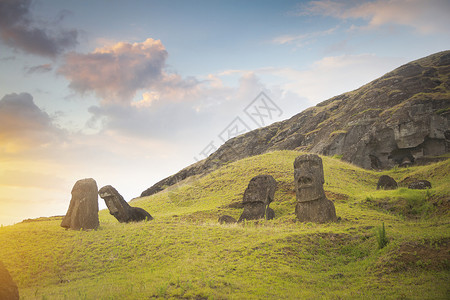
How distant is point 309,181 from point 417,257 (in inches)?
379

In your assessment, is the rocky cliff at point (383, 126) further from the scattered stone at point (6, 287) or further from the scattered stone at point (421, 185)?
the scattered stone at point (6, 287)

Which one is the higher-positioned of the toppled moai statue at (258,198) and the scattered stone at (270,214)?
the toppled moai statue at (258,198)

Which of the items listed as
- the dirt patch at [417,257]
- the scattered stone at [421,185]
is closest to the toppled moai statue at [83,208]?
the dirt patch at [417,257]

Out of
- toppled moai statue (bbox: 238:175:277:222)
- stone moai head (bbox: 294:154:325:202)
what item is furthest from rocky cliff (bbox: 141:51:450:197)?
toppled moai statue (bbox: 238:175:277:222)

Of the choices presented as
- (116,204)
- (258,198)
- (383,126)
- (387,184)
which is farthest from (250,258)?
(383,126)

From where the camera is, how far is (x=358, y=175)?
36688 millimetres

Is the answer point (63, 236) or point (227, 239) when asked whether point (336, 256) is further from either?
point (63, 236)

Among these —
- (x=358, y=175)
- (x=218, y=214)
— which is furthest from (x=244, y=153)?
(x=218, y=214)

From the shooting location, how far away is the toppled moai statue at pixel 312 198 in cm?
2066

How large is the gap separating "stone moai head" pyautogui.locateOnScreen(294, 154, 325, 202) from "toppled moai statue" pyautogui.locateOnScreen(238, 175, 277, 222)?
3.70 meters

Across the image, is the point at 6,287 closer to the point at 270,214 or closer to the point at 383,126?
the point at 270,214

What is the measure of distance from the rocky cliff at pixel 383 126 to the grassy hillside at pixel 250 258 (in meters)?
22.1

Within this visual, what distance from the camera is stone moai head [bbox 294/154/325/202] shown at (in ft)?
69.4

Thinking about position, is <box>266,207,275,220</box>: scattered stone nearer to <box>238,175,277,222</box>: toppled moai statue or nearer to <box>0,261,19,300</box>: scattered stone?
<box>238,175,277,222</box>: toppled moai statue
